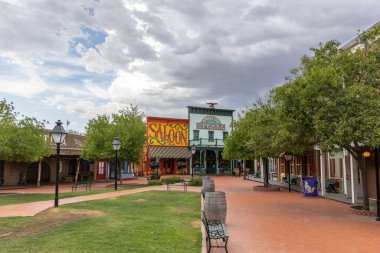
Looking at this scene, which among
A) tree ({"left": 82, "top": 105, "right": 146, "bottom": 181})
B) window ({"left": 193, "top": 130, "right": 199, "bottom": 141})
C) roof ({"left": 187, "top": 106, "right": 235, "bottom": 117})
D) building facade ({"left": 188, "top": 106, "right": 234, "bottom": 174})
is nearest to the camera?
tree ({"left": 82, "top": 105, "right": 146, "bottom": 181})

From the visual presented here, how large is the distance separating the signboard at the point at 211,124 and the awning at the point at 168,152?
4.09 m

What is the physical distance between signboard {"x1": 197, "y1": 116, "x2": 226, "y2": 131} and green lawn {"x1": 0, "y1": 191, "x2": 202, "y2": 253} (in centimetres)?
3301

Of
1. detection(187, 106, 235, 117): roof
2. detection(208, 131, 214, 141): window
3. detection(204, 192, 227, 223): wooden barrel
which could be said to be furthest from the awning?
detection(204, 192, 227, 223): wooden barrel

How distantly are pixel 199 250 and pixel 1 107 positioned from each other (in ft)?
59.4

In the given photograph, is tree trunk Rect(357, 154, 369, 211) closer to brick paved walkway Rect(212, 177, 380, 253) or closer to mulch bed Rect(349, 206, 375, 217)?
mulch bed Rect(349, 206, 375, 217)

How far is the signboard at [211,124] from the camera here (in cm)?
4567

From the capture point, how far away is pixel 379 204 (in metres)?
11.2

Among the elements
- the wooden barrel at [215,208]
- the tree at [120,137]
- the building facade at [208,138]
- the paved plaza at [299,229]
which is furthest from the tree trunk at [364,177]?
the building facade at [208,138]

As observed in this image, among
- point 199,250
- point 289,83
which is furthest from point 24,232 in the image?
point 289,83

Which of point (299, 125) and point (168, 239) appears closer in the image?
point (168, 239)

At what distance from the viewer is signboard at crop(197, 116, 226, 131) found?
150 feet

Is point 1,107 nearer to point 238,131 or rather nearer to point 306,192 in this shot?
point 238,131

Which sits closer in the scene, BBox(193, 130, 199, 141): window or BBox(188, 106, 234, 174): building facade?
BBox(188, 106, 234, 174): building facade

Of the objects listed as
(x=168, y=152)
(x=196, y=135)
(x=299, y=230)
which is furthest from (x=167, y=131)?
(x=299, y=230)
